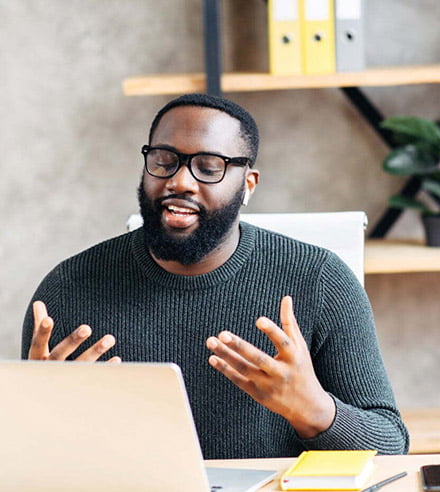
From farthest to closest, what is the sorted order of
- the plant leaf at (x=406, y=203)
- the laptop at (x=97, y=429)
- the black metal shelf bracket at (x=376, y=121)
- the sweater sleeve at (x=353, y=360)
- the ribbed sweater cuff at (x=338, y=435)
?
the black metal shelf bracket at (x=376, y=121) → the plant leaf at (x=406, y=203) → the sweater sleeve at (x=353, y=360) → the ribbed sweater cuff at (x=338, y=435) → the laptop at (x=97, y=429)

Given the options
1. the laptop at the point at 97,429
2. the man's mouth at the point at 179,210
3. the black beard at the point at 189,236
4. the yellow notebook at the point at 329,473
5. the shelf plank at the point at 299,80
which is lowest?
the yellow notebook at the point at 329,473

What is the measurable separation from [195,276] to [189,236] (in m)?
0.09

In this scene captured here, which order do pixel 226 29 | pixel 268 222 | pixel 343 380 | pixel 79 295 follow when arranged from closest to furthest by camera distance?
1. pixel 343 380
2. pixel 79 295
3. pixel 268 222
4. pixel 226 29

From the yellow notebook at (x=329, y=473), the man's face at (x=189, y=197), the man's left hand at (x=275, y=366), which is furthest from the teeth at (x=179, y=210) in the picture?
the yellow notebook at (x=329, y=473)

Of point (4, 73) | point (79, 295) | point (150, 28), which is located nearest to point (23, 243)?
point (4, 73)

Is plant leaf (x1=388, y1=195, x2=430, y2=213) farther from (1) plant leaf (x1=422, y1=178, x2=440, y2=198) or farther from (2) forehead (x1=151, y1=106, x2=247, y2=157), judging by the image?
(2) forehead (x1=151, y1=106, x2=247, y2=157)

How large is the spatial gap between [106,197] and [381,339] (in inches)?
35.5

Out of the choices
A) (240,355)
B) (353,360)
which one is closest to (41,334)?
(240,355)

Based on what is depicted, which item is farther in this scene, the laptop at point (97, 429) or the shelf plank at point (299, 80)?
the shelf plank at point (299, 80)

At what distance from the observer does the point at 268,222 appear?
1.70 meters

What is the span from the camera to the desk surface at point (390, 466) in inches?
43.6

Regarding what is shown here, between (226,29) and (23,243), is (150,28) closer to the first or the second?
(226,29)

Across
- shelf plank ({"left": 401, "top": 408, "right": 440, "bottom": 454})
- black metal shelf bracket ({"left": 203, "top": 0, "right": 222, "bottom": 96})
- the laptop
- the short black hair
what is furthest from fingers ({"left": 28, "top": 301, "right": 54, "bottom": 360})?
shelf plank ({"left": 401, "top": 408, "right": 440, "bottom": 454})

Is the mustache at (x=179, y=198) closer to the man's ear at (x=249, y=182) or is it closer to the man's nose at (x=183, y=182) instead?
the man's nose at (x=183, y=182)
